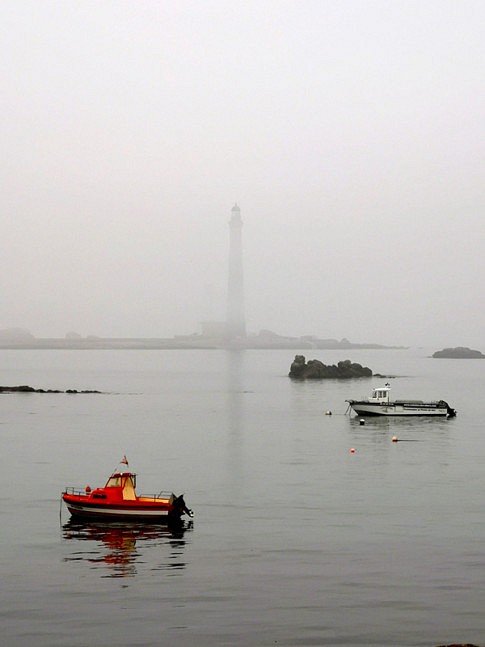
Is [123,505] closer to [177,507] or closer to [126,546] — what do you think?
[177,507]

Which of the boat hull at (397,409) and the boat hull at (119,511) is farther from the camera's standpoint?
the boat hull at (397,409)

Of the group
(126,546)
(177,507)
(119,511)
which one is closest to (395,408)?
(177,507)

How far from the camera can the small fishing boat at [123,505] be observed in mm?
51344

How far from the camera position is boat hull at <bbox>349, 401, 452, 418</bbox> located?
128m

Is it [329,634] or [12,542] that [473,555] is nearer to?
[329,634]

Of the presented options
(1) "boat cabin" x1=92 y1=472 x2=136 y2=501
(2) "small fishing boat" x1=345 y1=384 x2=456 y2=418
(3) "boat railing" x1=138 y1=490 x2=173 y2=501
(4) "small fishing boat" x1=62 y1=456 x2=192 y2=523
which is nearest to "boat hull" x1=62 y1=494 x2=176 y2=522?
(4) "small fishing boat" x1=62 y1=456 x2=192 y2=523

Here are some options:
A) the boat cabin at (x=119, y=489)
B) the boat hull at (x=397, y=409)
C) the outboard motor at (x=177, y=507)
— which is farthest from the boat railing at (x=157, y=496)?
the boat hull at (x=397, y=409)

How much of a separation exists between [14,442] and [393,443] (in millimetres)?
41369

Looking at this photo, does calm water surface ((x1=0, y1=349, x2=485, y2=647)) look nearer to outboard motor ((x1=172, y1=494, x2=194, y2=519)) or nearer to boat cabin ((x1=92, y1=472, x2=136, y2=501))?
outboard motor ((x1=172, y1=494, x2=194, y2=519))

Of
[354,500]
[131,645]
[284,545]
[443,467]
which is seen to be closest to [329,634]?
[131,645]

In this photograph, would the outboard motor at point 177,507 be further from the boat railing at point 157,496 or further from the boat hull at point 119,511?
the boat railing at point 157,496

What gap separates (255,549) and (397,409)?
277 feet

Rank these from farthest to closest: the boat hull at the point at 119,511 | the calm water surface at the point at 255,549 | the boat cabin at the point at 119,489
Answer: the boat cabin at the point at 119,489 → the boat hull at the point at 119,511 → the calm water surface at the point at 255,549

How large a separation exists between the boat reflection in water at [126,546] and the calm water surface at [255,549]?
14 cm
